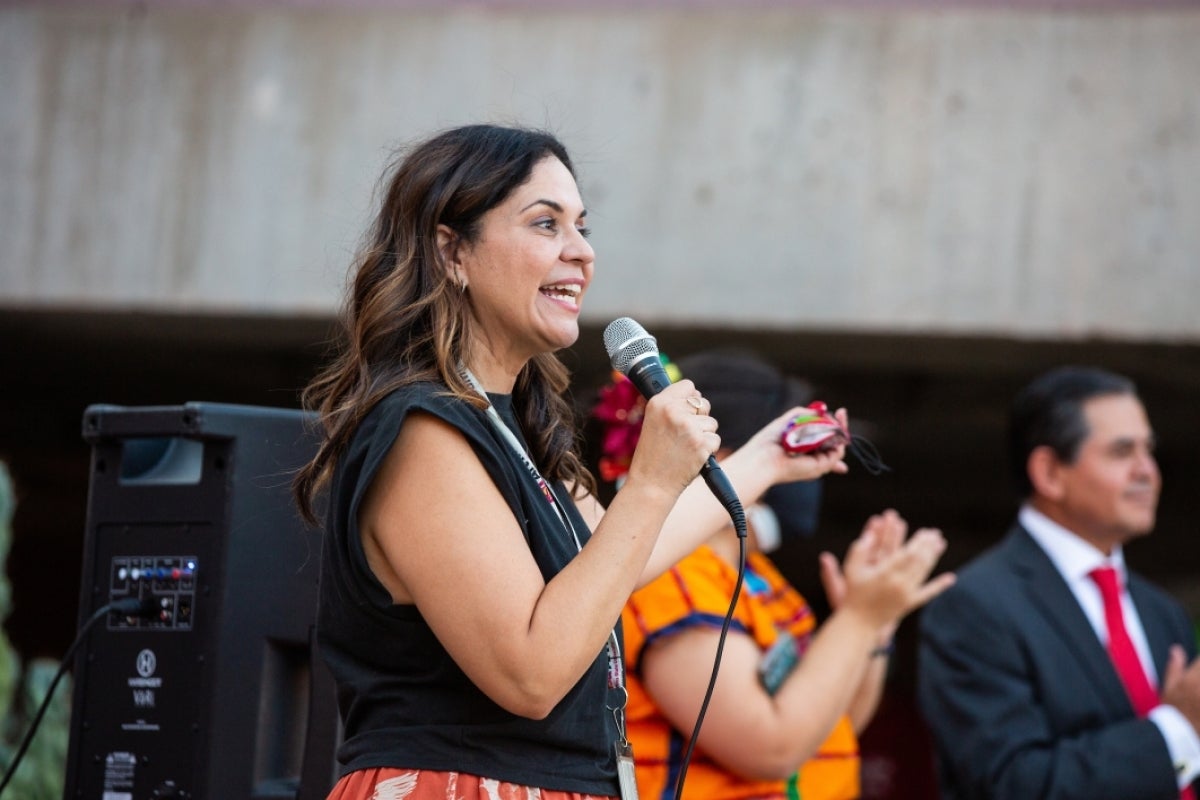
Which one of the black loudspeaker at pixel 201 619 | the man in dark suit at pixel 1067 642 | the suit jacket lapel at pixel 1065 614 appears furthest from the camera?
the suit jacket lapel at pixel 1065 614

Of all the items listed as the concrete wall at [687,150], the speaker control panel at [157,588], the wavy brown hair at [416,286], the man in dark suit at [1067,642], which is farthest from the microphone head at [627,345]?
the concrete wall at [687,150]

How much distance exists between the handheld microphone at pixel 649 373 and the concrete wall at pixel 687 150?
3.61 m

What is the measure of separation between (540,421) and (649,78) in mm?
4022

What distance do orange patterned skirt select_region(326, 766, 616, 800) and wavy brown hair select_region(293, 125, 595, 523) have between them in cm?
39

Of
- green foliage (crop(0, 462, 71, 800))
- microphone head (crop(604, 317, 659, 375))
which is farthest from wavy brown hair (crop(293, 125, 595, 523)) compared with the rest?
green foliage (crop(0, 462, 71, 800))

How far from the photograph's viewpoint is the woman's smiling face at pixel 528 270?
1.80 metres

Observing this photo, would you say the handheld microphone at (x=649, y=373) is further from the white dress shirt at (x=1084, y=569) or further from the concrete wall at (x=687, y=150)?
the concrete wall at (x=687, y=150)

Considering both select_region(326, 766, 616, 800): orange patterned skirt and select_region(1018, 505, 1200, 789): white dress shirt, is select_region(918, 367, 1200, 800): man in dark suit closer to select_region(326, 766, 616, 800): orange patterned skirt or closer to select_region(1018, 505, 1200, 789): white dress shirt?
select_region(1018, 505, 1200, 789): white dress shirt

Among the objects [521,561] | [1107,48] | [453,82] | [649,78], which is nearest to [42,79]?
[453,82]

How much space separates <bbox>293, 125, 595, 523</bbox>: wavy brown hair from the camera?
176 centimetres

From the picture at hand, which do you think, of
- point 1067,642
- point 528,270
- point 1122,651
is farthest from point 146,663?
point 1122,651

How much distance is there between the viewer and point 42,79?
6.04 m

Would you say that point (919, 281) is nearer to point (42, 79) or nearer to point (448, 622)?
point (42, 79)

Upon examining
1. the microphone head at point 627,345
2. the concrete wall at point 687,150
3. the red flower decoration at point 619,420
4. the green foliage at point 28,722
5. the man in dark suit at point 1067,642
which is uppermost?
the concrete wall at point 687,150
